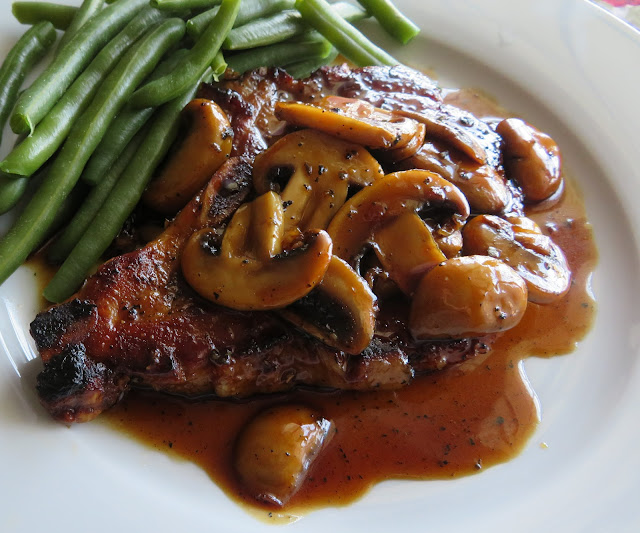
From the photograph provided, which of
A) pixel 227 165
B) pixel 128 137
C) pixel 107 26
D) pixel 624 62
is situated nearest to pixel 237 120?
pixel 227 165

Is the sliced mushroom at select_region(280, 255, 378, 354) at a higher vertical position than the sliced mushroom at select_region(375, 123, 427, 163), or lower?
lower

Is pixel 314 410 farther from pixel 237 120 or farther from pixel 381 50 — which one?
pixel 381 50

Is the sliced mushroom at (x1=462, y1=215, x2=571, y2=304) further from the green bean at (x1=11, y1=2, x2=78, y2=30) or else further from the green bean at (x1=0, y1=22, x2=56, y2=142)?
the green bean at (x1=11, y1=2, x2=78, y2=30)

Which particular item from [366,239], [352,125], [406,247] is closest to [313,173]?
[352,125]

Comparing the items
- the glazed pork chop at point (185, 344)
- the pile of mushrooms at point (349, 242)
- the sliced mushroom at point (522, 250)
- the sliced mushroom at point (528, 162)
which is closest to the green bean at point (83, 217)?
the pile of mushrooms at point (349, 242)

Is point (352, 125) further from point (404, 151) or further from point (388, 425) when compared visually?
point (388, 425)

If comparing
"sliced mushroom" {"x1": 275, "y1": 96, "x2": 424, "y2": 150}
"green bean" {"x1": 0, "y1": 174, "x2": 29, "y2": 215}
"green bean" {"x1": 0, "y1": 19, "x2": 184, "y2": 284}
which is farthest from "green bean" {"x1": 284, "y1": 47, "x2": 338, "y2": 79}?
"green bean" {"x1": 0, "y1": 174, "x2": 29, "y2": 215}

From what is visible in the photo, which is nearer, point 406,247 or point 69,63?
point 406,247
